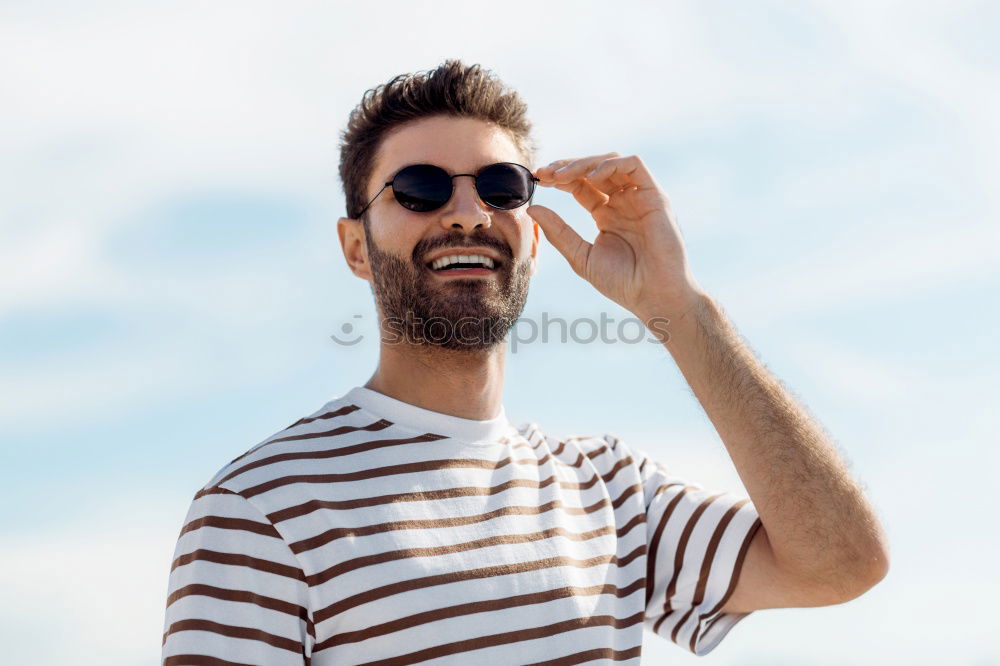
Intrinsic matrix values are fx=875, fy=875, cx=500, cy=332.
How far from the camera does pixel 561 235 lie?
4.41 metres

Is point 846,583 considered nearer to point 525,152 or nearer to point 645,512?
point 645,512

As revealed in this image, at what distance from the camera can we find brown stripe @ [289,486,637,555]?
3314 mm

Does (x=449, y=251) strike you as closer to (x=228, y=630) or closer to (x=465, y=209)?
(x=465, y=209)

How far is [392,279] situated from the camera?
434 cm

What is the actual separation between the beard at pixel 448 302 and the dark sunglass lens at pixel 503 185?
7.6 inches

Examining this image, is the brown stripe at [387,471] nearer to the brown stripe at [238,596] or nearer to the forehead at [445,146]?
the brown stripe at [238,596]

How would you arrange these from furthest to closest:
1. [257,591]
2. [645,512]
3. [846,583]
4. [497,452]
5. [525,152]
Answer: [525,152] < [645,512] < [497,452] < [846,583] < [257,591]

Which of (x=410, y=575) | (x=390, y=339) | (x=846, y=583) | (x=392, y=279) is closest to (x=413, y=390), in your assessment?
(x=390, y=339)

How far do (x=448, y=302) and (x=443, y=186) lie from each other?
→ 1.87 ft

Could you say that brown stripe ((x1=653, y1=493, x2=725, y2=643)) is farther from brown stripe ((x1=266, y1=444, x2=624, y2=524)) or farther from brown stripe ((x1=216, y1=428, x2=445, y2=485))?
brown stripe ((x1=216, y1=428, x2=445, y2=485))

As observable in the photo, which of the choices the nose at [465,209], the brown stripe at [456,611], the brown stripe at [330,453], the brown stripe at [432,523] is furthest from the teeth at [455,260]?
the brown stripe at [456,611]

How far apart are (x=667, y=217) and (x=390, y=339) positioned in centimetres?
146

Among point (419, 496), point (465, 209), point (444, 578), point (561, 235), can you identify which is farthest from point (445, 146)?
point (444, 578)

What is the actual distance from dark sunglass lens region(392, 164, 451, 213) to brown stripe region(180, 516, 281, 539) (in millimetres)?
1719
